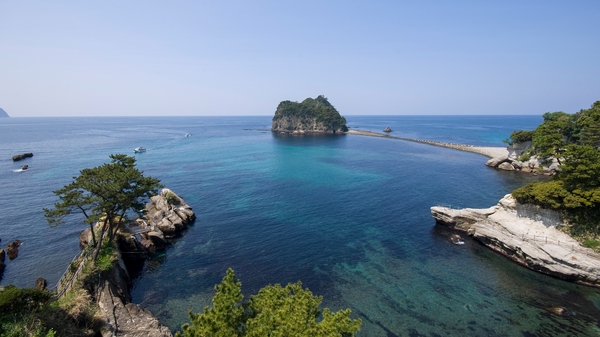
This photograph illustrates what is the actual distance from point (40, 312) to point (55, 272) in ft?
60.3

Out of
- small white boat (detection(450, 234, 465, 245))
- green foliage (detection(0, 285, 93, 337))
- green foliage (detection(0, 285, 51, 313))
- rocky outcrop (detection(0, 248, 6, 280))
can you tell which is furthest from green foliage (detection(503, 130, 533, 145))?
rocky outcrop (detection(0, 248, 6, 280))

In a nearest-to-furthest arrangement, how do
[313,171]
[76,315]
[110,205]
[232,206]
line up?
[76,315], [110,205], [232,206], [313,171]

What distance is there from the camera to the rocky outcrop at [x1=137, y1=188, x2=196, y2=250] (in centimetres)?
4344

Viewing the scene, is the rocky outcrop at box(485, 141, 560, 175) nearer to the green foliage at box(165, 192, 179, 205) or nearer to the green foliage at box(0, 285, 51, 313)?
the green foliage at box(165, 192, 179, 205)

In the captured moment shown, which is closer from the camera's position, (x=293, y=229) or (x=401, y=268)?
(x=401, y=268)

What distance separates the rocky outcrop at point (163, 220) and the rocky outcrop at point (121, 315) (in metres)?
11.0

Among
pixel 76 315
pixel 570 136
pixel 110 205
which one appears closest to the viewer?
pixel 76 315

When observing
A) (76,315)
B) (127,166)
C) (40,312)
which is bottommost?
(76,315)

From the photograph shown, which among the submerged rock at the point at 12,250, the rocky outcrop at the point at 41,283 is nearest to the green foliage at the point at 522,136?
the rocky outcrop at the point at 41,283

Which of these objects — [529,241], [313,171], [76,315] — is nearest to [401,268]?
[529,241]

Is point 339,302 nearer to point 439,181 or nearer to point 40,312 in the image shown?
point 40,312

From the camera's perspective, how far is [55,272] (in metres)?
36.7

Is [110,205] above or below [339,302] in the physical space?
above

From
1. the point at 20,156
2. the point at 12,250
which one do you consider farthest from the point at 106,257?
the point at 20,156
